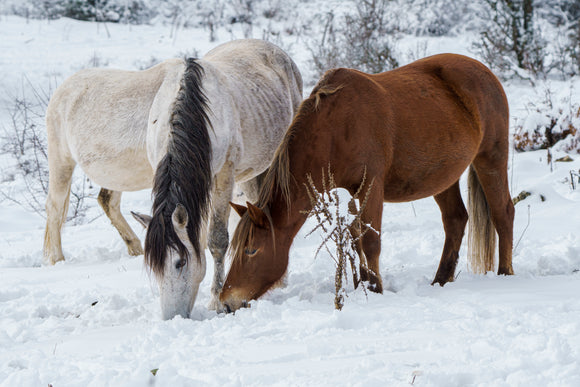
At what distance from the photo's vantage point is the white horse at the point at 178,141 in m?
3.28

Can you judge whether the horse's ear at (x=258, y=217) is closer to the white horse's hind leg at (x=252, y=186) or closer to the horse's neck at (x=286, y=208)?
the horse's neck at (x=286, y=208)

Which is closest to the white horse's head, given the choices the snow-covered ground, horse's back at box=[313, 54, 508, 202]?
the snow-covered ground

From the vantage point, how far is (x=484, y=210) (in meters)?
4.27

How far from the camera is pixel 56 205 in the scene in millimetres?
6090

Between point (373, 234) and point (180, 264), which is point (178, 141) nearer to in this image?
point (180, 264)

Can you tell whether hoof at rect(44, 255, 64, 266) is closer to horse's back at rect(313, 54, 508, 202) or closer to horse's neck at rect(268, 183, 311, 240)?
horse's neck at rect(268, 183, 311, 240)

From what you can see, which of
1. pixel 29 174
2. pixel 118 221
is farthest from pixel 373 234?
pixel 29 174

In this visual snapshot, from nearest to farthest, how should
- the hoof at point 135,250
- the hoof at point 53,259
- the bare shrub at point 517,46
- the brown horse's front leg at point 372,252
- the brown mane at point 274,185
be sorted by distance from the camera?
the brown mane at point 274,185, the brown horse's front leg at point 372,252, the hoof at point 53,259, the hoof at point 135,250, the bare shrub at point 517,46

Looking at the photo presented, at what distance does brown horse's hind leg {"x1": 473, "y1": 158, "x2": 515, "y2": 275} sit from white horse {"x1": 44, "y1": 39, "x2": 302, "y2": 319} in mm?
1741

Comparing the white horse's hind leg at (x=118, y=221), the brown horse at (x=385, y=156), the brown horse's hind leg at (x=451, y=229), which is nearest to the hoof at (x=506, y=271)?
the brown horse at (x=385, y=156)

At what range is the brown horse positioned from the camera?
333 centimetres

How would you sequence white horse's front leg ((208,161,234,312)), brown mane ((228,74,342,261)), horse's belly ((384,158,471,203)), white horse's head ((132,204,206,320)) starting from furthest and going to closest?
white horse's front leg ((208,161,234,312)), horse's belly ((384,158,471,203)), brown mane ((228,74,342,261)), white horse's head ((132,204,206,320))

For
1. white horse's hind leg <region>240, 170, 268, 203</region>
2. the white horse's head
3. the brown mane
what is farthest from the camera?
Result: white horse's hind leg <region>240, 170, 268, 203</region>

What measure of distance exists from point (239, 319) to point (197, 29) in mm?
15271
